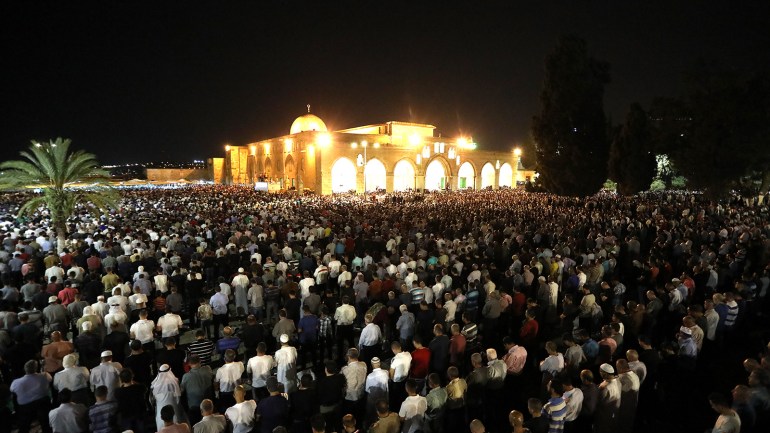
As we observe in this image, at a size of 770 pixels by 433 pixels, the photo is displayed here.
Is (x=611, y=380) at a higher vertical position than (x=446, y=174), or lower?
lower

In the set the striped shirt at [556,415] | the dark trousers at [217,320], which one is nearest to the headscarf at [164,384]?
the dark trousers at [217,320]

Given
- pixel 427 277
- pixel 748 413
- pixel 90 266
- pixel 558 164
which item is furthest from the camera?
pixel 558 164

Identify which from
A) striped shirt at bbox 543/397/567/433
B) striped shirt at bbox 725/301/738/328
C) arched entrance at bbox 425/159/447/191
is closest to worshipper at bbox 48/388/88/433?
striped shirt at bbox 543/397/567/433

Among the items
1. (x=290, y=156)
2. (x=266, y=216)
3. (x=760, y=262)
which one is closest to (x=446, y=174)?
(x=290, y=156)

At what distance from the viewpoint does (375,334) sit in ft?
20.5

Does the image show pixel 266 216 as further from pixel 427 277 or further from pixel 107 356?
pixel 107 356

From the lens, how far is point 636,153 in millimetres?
34469

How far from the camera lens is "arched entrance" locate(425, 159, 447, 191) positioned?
5303 centimetres

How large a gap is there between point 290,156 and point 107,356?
47167 millimetres

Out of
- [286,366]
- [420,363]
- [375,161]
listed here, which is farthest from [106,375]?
[375,161]

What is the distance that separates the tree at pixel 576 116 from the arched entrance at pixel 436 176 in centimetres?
2416

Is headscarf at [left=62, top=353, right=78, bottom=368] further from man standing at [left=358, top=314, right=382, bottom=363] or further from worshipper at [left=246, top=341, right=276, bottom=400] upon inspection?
man standing at [left=358, top=314, right=382, bottom=363]

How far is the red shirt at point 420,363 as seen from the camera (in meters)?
5.31

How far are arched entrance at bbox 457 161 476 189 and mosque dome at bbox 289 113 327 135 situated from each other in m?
19.0
